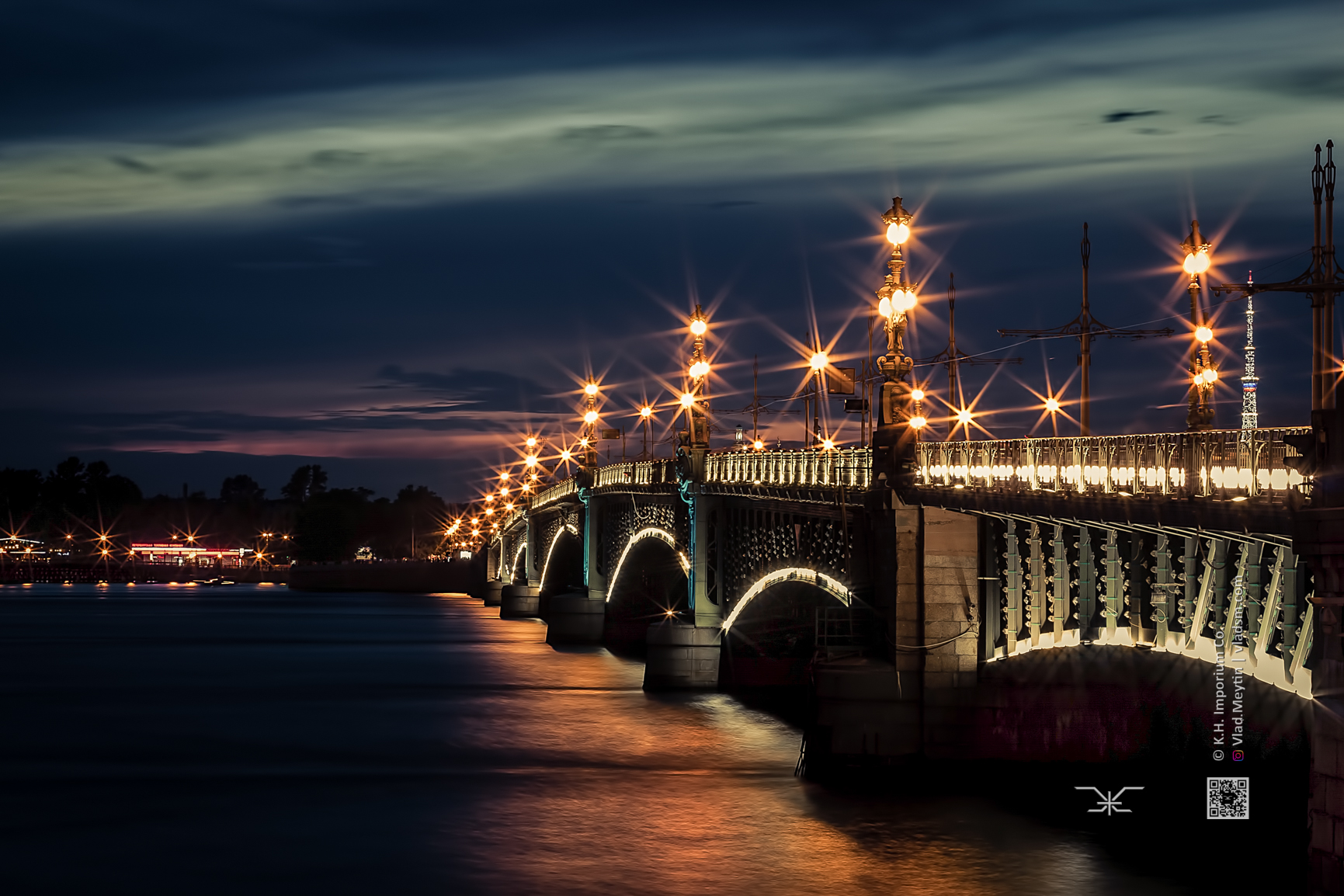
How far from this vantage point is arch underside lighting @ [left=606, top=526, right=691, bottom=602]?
6322cm

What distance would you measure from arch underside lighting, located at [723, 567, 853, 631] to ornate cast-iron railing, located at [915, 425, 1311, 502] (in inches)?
294

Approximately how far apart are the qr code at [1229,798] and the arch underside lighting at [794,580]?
8.78 m

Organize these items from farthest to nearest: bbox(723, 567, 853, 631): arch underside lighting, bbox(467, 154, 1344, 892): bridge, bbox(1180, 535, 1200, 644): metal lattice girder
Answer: bbox(723, 567, 853, 631): arch underside lighting, bbox(1180, 535, 1200, 644): metal lattice girder, bbox(467, 154, 1344, 892): bridge

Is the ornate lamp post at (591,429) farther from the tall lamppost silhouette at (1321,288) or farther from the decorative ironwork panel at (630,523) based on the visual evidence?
the tall lamppost silhouette at (1321,288)

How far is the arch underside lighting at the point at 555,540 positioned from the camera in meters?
99.7

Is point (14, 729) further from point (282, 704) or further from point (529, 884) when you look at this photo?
point (529, 884)

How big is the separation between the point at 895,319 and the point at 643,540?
4315 centimetres

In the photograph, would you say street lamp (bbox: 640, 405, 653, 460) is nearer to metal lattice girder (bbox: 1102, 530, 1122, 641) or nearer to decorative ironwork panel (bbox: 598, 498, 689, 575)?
decorative ironwork panel (bbox: 598, 498, 689, 575)

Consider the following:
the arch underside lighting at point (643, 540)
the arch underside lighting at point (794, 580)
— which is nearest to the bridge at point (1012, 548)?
the arch underside lighting at point (794, 580)

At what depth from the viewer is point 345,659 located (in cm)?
9200

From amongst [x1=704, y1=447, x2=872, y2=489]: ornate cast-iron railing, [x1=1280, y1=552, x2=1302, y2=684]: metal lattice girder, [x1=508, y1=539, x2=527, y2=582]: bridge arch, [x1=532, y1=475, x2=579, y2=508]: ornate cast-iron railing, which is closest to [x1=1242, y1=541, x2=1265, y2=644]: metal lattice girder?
[x1=1280, y1=552, x2=1302, y2=684]: metal lattice girder

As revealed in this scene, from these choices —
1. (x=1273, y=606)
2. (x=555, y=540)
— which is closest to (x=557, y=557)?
(x=555, y=540)

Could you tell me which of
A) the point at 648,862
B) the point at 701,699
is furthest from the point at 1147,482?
the point at 701,699

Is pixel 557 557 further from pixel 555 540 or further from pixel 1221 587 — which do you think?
pixel 1221 587
